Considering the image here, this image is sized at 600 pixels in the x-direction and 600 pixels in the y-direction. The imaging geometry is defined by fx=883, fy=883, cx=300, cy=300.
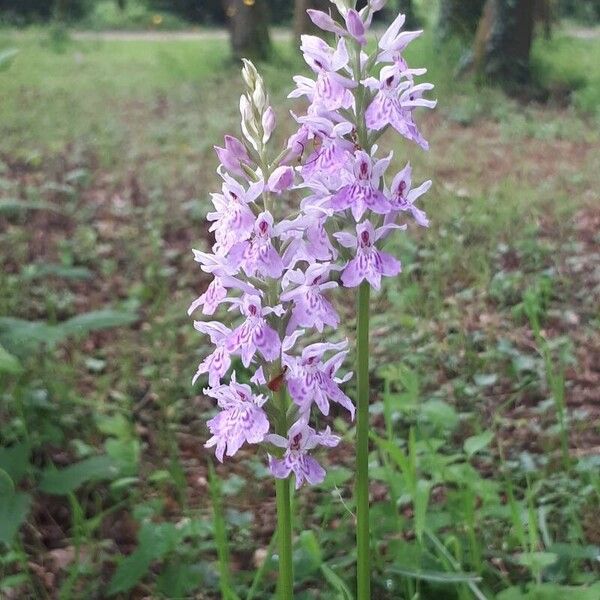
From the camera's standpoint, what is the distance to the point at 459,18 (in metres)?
10.8

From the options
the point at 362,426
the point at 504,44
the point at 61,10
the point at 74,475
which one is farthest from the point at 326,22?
the point at 61,10

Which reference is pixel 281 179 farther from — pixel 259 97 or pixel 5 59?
pixel 5 59

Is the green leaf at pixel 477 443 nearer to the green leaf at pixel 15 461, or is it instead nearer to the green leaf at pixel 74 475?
the green leaf at pixel 74 475

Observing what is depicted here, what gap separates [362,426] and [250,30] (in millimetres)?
11801

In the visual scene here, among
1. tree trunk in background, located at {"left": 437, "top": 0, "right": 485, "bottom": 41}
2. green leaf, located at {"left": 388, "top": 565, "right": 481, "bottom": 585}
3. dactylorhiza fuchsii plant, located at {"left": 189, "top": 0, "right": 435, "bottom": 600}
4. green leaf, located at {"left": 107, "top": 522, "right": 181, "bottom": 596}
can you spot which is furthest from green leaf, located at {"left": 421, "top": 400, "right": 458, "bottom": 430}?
tree trunk in background, located at {"left": 437, "top": 0, "right": 485, "bottom": 41}

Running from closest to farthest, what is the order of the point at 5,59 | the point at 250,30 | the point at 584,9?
the point at 5,59 < the point at 250,30 < the point at 584,9

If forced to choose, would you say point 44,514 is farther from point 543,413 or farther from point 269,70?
point 269,70

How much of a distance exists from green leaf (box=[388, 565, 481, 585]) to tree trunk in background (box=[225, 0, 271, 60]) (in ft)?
36.2

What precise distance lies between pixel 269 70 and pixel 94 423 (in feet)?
28.6

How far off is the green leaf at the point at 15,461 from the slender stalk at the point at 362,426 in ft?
4.24

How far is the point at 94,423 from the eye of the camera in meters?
3.57

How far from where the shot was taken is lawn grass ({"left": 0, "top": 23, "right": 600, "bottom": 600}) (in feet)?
8.23

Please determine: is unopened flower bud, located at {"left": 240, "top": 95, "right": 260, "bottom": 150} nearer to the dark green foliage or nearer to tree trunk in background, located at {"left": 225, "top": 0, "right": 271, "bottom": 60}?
tree trunk in background, located at {"left": 225, "top": 0, "right": 271, "bottom": 60}

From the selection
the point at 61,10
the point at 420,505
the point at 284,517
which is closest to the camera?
the point at 284,517
